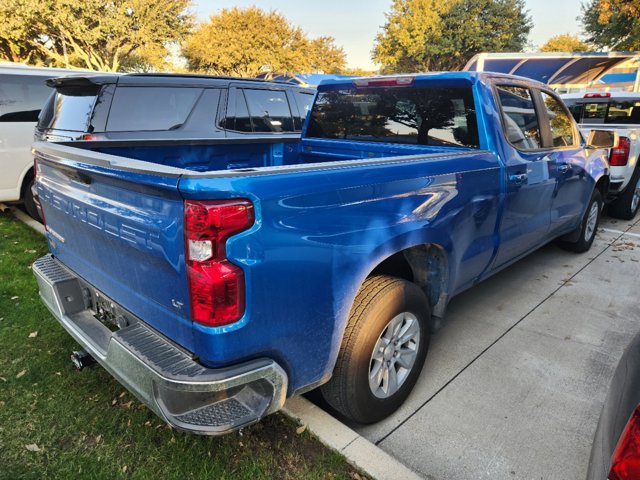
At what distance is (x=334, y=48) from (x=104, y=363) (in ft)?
117

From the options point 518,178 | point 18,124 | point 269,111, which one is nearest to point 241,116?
point 269,111

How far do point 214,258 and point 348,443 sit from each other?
1289 mm

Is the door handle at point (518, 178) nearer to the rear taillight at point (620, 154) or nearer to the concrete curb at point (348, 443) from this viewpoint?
the concrete curb at point (348, 443)

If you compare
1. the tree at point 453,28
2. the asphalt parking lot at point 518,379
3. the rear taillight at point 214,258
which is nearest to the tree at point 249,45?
the tree at point 453,28

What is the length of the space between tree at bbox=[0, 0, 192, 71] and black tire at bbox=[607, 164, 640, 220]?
21.3m

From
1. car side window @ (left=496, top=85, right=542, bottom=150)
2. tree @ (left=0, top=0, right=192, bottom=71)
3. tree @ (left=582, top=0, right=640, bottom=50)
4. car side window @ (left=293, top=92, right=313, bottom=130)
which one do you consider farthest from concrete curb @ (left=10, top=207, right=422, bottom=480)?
tree @ (left=0, top=0, right=192, bottom=71)

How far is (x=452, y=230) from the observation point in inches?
107

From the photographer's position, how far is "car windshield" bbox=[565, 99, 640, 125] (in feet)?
24.5

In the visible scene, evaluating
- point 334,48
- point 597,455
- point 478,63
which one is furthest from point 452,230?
point 334,48

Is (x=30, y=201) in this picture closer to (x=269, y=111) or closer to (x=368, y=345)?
(x=269, y=111)

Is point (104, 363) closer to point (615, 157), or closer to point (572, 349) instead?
point (572, 349)

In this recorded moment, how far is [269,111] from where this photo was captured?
6770 millimetres

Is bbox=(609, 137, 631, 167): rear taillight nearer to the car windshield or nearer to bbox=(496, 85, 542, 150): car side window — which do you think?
the car windshield

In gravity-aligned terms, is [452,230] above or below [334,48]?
below
